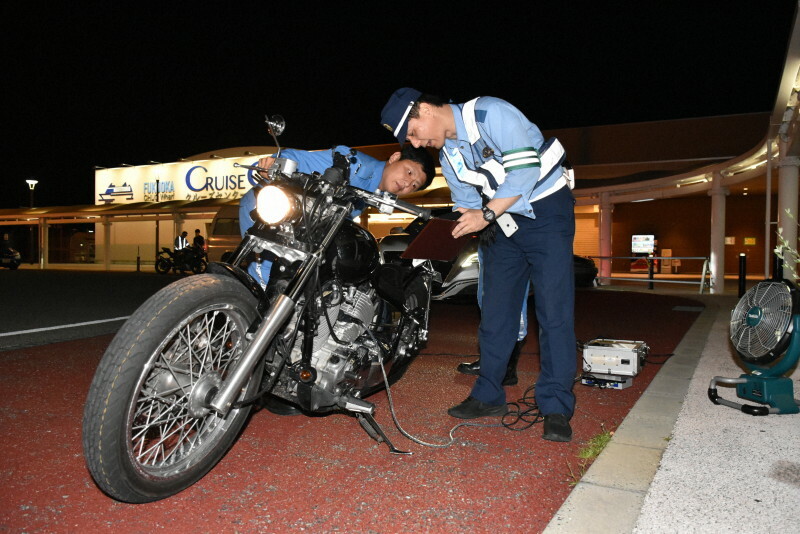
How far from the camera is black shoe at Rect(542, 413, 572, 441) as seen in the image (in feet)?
9.64

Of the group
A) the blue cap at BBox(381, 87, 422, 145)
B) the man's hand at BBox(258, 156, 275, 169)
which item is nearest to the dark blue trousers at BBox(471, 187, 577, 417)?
the blue cap at BBox(381, 87, 422, 145)

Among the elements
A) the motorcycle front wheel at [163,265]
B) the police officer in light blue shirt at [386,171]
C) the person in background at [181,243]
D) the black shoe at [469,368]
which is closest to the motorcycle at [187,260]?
the motorcycle front wheel at [163,265]

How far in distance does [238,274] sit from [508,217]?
1.42 metres

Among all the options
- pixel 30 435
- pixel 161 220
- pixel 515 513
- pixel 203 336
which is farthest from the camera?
pixel 161 220

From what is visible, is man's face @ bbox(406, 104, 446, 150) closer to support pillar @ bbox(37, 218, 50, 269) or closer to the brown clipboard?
the brown clipboard

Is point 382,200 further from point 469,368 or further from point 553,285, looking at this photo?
point 469,368

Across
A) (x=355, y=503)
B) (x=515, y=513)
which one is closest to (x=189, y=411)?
(x=355, y=503)

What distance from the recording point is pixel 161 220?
30.3 meters

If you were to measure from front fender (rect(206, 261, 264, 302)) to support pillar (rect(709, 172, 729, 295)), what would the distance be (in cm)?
1355

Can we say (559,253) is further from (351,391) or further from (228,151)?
(228,151)

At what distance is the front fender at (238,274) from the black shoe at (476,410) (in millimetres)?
1485

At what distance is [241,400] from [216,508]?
389 mm

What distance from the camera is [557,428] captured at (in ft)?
9.72

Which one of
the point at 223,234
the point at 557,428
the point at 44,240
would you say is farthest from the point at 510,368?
the point at 44,240
